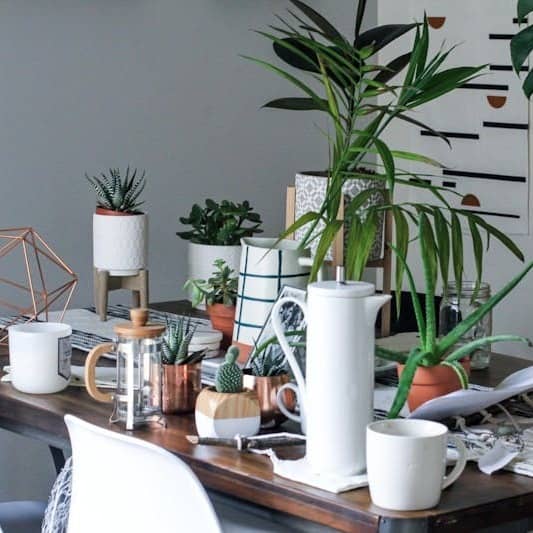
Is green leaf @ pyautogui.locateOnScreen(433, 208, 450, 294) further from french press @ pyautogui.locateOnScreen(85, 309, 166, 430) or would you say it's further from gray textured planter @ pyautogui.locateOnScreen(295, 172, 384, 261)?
french press @ pyautogui.locateOnScreen(85, 309, 166, 430)

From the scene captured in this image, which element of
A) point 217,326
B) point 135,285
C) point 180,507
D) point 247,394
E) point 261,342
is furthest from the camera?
point 135,285

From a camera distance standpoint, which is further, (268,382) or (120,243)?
(120,243)

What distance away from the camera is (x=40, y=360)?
80.9 inches

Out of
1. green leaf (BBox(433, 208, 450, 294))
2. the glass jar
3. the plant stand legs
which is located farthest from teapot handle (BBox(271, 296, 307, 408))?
the plant stand legs

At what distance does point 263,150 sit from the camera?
152 inches

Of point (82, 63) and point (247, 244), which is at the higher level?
point (82, 63)

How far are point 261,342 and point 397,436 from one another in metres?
0.69

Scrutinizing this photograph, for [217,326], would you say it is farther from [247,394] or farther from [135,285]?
[247,394]

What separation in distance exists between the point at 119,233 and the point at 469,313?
0.81 meters

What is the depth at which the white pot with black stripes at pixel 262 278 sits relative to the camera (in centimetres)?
221

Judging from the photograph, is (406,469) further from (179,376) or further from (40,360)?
(40,360)

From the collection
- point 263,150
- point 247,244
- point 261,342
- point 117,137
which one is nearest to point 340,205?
point 247,244

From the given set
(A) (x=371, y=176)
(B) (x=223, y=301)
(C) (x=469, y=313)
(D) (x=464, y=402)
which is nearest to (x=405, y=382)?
(D) (x=464, y=402)

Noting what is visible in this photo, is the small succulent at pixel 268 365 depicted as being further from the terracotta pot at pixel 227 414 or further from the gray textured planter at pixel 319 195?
the gray textured planter at pixel 319 195
